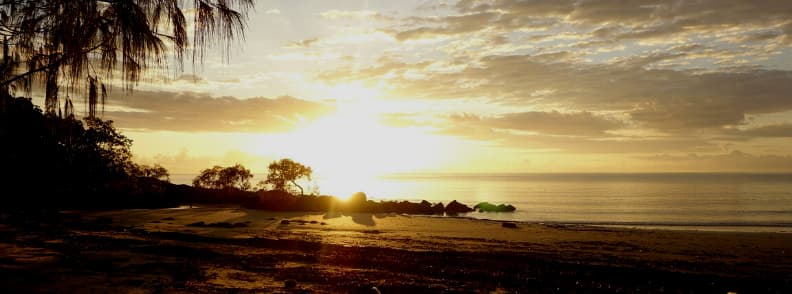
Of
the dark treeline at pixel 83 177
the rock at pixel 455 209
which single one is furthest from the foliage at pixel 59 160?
the rock at pixel 455 209

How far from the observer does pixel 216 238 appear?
722 inches

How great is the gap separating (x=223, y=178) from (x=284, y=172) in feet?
31.1

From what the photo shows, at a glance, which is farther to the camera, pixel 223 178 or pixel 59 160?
pixel 223 178

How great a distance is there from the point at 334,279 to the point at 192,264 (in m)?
3.68

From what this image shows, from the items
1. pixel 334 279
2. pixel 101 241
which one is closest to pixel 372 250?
pixel 334 279

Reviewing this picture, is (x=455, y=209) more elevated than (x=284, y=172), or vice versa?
(x=284, y=172)

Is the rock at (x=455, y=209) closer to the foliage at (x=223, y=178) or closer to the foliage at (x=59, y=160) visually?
the foliage at (x=223, y=178)

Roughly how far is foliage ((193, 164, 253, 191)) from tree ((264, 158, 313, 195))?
165 inches

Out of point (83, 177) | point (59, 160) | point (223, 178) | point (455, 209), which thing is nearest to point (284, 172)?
point (223, 178)

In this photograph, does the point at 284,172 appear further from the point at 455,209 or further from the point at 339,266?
the point at 339,266

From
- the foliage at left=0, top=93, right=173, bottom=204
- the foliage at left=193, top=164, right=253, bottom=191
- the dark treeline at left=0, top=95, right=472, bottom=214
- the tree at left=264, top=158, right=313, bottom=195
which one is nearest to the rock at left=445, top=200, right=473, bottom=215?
the dark treeline at left=0, top=95, right=472, bottom=214

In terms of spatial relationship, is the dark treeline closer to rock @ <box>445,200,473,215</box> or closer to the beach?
the beach

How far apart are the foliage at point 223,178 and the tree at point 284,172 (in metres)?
4.20

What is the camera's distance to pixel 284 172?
209ft
